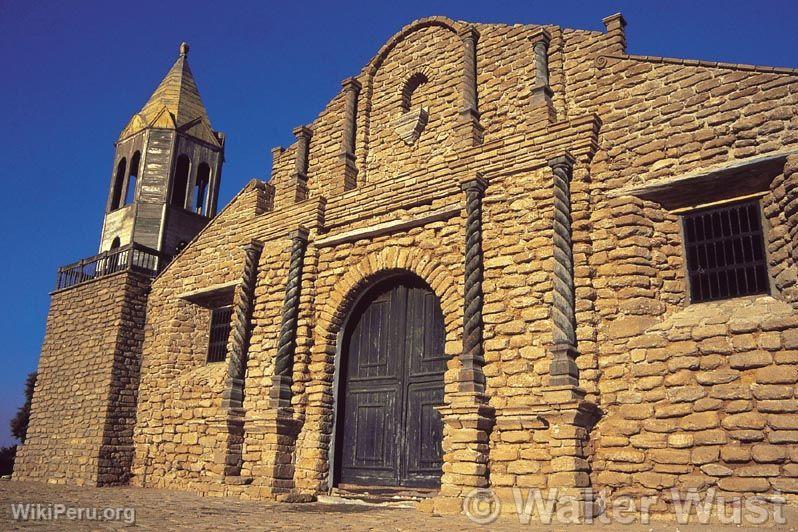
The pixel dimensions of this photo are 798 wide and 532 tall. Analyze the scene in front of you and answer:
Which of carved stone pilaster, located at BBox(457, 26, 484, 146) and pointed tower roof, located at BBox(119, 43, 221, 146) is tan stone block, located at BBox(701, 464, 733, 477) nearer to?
Result: carved stone pilaster, located at BBox(457, 26, 484, 146)

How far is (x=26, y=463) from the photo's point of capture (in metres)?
13.9

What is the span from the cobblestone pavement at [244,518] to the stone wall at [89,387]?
319 centimetres

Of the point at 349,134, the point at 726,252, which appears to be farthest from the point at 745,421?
the point at 349,134

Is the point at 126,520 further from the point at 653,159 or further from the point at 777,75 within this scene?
the point at 777,75

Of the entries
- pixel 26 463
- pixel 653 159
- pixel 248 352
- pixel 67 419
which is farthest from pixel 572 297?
pixel 26 463

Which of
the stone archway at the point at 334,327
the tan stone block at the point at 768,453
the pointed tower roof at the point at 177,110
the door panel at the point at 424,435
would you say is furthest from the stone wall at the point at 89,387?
the tan stone block at the point at 768,453

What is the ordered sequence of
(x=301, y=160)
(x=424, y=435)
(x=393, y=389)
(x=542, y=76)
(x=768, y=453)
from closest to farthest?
(x=768, y=453), (x=424, y=435), (x=542, y=76), (x=393, y=389), (x=301, y=160)

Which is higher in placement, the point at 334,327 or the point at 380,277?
the point at 380,277

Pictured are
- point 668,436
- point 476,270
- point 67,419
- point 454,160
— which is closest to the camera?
point 668,436

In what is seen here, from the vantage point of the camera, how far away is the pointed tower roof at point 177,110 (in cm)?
2017

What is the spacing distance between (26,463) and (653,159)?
13881 mm

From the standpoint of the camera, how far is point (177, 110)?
20.5 metres

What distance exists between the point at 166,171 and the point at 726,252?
16270 millimetres

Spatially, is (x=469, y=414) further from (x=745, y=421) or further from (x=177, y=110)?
(x=177, y=110)
